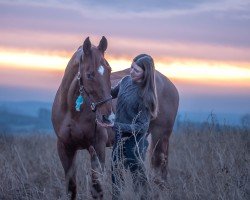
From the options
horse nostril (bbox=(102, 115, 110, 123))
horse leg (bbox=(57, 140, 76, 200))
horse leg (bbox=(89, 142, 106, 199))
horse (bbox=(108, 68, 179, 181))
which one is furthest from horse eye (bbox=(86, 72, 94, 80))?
horse (bbox=(108, 68, 179, 181))

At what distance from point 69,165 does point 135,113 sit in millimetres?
1731

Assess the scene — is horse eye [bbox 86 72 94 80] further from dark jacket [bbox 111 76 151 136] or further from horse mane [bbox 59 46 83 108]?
horse mane [bbox 59 46 83 108]

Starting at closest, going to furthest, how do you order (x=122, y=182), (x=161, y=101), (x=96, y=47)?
(x=122, y=182), (x=96, y=47), (x=161, y=101)

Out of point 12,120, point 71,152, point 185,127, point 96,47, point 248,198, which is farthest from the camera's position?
point 12,120

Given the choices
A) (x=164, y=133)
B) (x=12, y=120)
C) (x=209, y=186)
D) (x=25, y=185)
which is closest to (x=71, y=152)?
(x=25, y=185)

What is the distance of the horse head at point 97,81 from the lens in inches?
246

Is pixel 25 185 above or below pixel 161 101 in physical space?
below

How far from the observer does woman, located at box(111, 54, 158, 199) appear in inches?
240

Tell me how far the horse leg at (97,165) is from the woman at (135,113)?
57 cm

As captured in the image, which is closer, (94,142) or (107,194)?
(107,194)

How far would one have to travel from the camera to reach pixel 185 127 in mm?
12406

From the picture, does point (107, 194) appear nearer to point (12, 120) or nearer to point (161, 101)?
point (161, 101)

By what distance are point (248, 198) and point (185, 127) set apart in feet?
22.5

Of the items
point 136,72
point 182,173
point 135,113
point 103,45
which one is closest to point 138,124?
point 135,113
